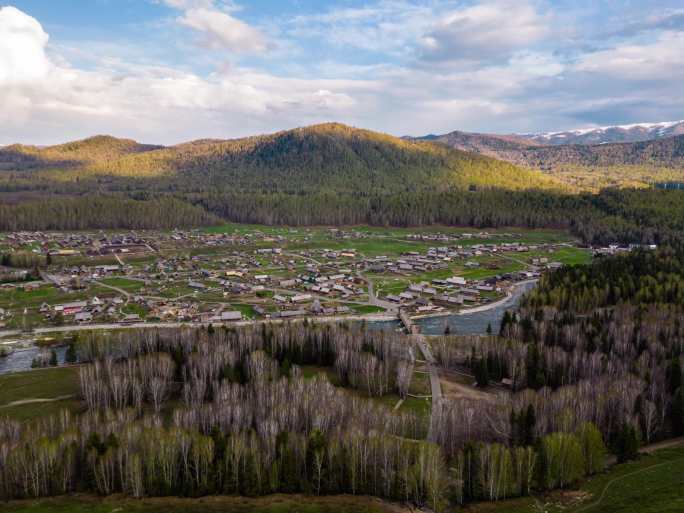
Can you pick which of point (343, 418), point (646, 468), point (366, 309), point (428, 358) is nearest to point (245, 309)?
point (366, 309)

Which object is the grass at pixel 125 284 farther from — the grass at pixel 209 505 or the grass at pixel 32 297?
the grass at pixel 209 505

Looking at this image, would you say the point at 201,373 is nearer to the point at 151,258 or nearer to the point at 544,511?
the point at 544,511

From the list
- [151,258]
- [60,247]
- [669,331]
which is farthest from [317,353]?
[60,247]

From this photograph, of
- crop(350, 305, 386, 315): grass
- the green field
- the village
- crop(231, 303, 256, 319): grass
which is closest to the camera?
the green field

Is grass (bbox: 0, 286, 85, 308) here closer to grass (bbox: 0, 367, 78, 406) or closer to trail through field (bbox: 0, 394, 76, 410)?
grass (bbox: 0, 367, 78, 406)

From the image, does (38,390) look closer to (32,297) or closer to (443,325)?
(32,297)

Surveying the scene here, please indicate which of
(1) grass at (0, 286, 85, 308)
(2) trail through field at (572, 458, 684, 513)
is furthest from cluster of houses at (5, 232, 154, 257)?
(2) trail through field at (572, 458, 684, 513)
